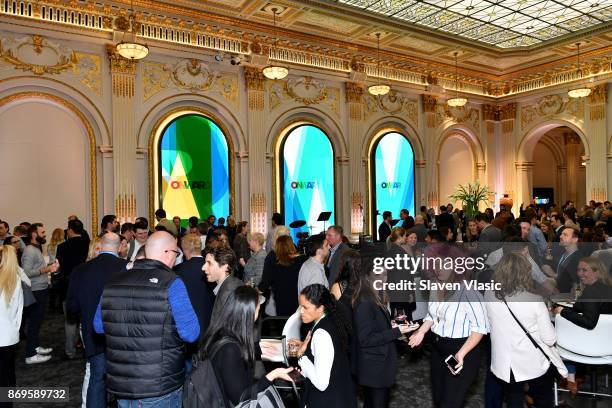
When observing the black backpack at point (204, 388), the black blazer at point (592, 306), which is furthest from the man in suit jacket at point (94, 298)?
the black blazer at point (592, 306)

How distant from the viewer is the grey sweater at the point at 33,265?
536 cm

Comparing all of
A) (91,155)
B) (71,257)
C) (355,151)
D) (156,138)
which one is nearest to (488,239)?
(71,257)

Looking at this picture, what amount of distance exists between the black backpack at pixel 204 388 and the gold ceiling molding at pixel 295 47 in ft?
29.5

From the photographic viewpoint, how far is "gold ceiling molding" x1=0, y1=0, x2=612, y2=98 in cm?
923

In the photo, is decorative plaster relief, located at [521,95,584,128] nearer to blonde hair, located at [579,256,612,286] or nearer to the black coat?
blonde hair, located at [579,256,612,286]

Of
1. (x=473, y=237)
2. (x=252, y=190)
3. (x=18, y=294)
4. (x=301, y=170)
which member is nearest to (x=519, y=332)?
(x=18, y=294)

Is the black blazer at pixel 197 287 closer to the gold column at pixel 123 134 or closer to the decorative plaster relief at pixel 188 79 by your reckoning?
the gold column at pixel 123 134

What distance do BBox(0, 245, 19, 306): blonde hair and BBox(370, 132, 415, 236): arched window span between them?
10.7 m

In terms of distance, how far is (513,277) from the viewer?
2850 mm

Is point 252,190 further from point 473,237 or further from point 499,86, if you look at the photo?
point 499,86

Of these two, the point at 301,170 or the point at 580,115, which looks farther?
the point at 580,115

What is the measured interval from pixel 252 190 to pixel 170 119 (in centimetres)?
248

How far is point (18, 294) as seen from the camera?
11.9 ft

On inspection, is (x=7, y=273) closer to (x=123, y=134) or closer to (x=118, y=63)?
(x=123, y=134)
